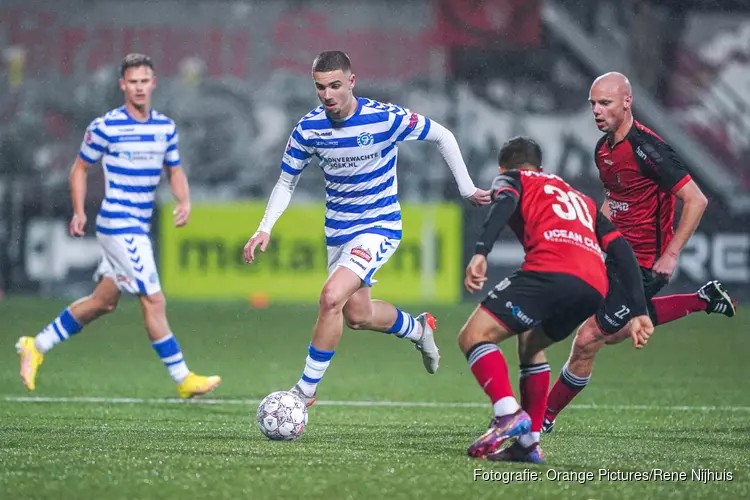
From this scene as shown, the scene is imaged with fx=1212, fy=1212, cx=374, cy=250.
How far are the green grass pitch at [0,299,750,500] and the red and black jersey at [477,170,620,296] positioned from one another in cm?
85

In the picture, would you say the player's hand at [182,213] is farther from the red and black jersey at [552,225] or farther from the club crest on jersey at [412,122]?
the red and black jersey at [552,225]

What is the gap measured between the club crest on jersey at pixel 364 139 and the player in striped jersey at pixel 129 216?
1.72m

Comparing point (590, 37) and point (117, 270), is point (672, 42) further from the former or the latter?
point (117, 270)

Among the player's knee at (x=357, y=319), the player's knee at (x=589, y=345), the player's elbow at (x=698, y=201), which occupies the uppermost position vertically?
the player's elbow at (x=698, y=201)

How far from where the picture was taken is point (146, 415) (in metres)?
6.98

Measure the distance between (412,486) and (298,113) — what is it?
1568 cm

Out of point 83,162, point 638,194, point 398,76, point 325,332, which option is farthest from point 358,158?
point 398,76

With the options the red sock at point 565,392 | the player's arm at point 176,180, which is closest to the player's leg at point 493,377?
Result: the red sock at point 565,392

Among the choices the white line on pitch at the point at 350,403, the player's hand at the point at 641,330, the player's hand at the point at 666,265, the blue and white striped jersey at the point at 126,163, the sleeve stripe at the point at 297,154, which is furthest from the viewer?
the blue and white striped jersey at the point at 126,163

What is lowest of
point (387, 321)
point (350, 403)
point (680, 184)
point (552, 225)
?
point (350, 403)

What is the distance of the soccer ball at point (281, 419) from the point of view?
19.2 ft

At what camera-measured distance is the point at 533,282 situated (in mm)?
5242

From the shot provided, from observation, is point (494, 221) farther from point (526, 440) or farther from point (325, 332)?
point (325, 332)

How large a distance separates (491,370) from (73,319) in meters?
3.75
